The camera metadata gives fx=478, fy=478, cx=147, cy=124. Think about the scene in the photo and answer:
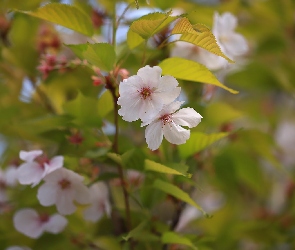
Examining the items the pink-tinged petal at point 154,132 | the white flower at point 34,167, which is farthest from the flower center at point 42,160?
the pink-tinged petal at point 154,132

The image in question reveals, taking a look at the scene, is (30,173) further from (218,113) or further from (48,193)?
(218,113)

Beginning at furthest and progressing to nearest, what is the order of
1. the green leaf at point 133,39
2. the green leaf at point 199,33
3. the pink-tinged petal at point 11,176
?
the pink-tinged petal at point 11,176 < the green leaf at point 133,39 < the green leaf at point 199,33

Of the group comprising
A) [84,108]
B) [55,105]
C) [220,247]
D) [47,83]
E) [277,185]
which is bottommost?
[277,185]

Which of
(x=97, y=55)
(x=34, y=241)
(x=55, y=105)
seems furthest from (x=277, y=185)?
(x=97, y=55)

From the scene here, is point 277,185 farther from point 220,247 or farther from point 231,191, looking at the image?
point 220,247

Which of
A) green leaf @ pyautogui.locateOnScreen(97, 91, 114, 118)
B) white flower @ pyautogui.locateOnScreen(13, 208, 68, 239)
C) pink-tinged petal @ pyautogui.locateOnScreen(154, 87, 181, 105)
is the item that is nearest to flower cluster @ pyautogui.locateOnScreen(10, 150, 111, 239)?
white flower @ pyautogui.locateOnScreen(13, 208, 68, 239)

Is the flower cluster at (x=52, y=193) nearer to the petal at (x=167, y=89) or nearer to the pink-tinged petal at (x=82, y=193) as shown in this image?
the pink-tinged petal at (x=82, y=193)
